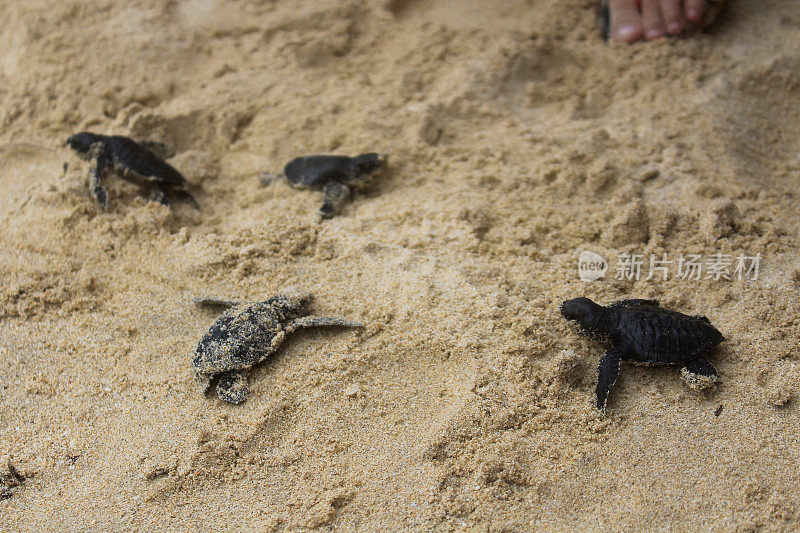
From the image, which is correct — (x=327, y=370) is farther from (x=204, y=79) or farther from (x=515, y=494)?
(x=204, y=79)

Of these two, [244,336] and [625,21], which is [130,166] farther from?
[625,21]

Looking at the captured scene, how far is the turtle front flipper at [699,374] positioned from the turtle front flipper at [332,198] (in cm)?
141

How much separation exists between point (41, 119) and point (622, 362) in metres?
3.02

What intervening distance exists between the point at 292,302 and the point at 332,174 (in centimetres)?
72

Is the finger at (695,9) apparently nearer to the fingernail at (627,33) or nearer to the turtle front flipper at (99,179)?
the fingernail at (627,33)

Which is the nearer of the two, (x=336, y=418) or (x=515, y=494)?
(x=515, y=494)

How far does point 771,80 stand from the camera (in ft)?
10.1

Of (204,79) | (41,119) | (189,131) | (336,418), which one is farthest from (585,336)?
(41,119)

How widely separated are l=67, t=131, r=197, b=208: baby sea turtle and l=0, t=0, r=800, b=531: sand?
0.26ft

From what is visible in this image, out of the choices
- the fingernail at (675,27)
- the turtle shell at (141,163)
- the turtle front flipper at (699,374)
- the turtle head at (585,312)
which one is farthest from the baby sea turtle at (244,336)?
the fingernail at (675,27)

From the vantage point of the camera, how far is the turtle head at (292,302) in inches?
80.4

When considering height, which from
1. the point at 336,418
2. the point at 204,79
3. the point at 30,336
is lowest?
the point at 336,418

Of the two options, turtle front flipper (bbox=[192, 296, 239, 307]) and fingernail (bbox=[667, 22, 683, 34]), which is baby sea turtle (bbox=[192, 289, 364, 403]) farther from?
fingernail (bbox=[667, 22, 683, 34])

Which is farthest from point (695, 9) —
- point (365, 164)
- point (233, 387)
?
point (233, 387)
